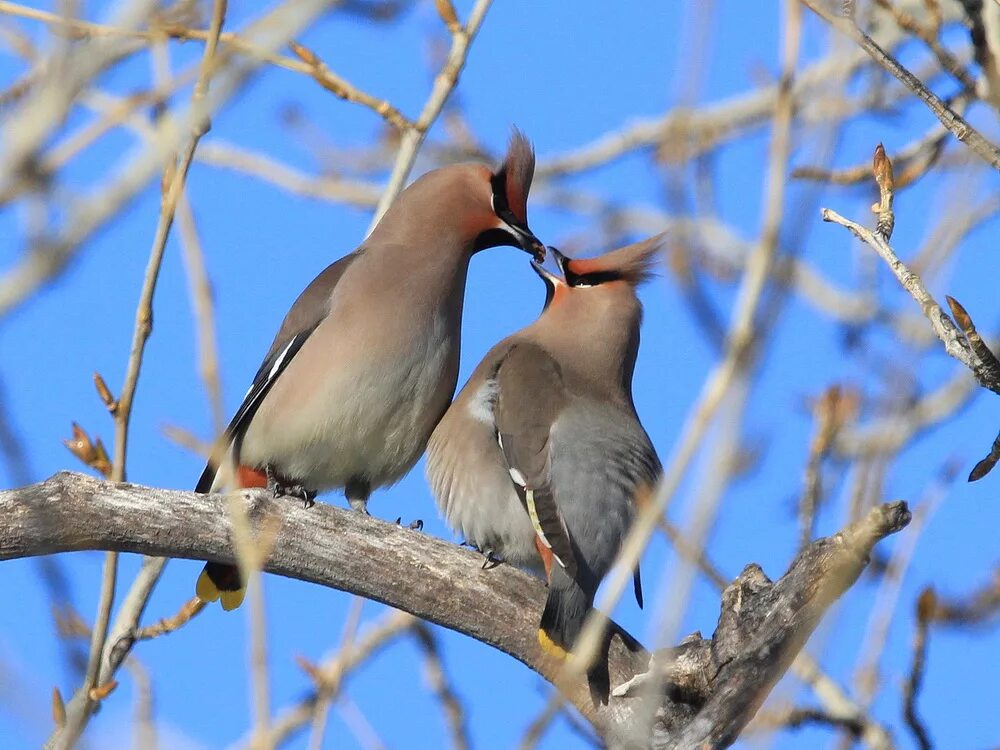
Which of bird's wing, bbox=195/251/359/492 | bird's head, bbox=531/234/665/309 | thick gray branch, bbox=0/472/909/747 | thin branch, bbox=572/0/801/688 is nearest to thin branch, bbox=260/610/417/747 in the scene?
thick gray branch, bbox=0/472/909/747

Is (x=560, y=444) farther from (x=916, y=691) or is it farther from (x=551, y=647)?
(x=916, y=691)

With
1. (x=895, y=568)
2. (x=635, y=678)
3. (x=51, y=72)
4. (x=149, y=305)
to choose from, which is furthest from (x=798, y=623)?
(x=51, y=72)

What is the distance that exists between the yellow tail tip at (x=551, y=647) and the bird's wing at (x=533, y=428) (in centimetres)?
22

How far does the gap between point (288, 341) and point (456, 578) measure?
139cm

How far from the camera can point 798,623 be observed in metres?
3.67

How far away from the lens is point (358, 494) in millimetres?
5406

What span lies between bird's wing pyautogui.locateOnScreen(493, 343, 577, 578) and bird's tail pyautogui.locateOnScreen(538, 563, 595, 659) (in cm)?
4

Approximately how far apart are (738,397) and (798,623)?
212cm

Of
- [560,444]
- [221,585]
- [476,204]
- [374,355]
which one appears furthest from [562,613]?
[476,204]

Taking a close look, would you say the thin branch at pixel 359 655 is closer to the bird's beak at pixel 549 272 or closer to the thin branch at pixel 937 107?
the bird's beak at pixel 549 272

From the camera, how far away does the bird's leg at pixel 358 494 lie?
5371 millimetres

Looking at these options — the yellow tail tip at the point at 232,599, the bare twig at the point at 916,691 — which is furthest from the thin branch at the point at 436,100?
→ the bare twig at the point at 916,691

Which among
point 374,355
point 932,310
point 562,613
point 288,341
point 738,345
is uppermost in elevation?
point 288,341

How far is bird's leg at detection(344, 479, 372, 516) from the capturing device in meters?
5.37
